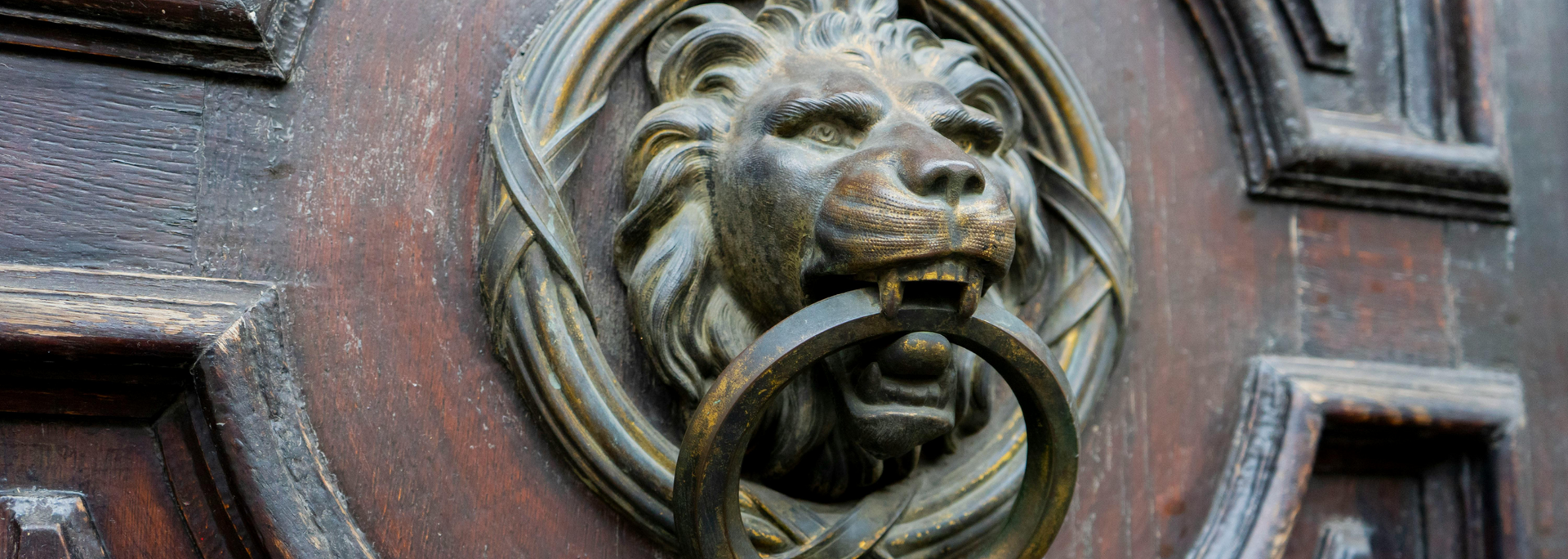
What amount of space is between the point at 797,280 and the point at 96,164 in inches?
12.9

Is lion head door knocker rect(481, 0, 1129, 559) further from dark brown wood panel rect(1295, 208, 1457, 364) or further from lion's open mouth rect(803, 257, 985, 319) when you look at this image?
dark brown wood panel rect(1295, 208, 1457, 364)

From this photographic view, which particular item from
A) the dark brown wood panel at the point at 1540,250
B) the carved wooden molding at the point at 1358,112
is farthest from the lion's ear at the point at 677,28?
the dark brown wood panel at the point at 1540,250

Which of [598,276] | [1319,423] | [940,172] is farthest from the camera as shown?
[1319,423]

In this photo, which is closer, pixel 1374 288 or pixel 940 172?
pixel 940 172

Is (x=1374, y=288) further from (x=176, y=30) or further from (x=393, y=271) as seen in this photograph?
(x=176, y=30)

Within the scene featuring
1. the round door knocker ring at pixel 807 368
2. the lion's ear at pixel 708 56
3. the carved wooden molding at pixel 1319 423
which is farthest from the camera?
the carved wooden molding at pixel 1319 423

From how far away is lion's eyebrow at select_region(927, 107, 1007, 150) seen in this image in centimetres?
52

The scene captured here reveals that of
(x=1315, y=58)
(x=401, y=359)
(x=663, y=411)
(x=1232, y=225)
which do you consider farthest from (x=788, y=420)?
(x=1315, y=58)

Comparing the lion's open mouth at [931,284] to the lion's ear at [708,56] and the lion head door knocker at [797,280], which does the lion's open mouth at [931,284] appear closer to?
the lion head door knocker at [797,280]

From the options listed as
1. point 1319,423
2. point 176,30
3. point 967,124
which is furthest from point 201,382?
point 1319,423

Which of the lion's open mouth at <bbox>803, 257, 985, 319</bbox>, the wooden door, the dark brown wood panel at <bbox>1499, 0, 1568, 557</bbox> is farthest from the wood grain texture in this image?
the dark brown wood panel at <bbox>1499, 0, 1568, 557</bbox>

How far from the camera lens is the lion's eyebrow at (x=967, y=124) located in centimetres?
52

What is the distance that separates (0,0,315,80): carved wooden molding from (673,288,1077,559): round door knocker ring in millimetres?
282

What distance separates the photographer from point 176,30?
1.63ft
